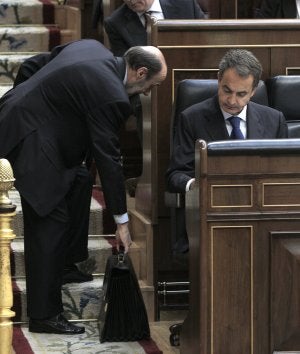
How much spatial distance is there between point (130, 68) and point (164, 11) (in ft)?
4.02

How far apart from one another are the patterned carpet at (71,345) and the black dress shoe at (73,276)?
15.7 inches

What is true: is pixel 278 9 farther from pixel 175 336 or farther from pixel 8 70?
pixel 175 336

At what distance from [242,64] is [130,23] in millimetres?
1328

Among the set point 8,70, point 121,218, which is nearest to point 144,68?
point 121,218

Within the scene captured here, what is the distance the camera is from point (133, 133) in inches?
259

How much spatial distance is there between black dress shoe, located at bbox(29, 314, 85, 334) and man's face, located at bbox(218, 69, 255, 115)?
111 cm

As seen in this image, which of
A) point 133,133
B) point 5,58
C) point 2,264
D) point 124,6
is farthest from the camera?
point 5,58

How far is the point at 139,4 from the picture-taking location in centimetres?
601

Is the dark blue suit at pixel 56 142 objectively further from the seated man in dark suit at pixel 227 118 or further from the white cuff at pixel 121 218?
the seated man in dark suit at pixel 227 118

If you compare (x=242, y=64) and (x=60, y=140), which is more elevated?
(x=242, y=64)

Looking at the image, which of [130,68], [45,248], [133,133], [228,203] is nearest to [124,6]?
[133,133]

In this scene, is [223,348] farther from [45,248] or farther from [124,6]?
[124,6]

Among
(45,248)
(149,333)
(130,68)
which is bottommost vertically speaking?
(149,333)

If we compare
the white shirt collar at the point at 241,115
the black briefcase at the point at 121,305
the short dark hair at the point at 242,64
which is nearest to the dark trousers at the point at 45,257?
the black briefcase at the point at 121,305
